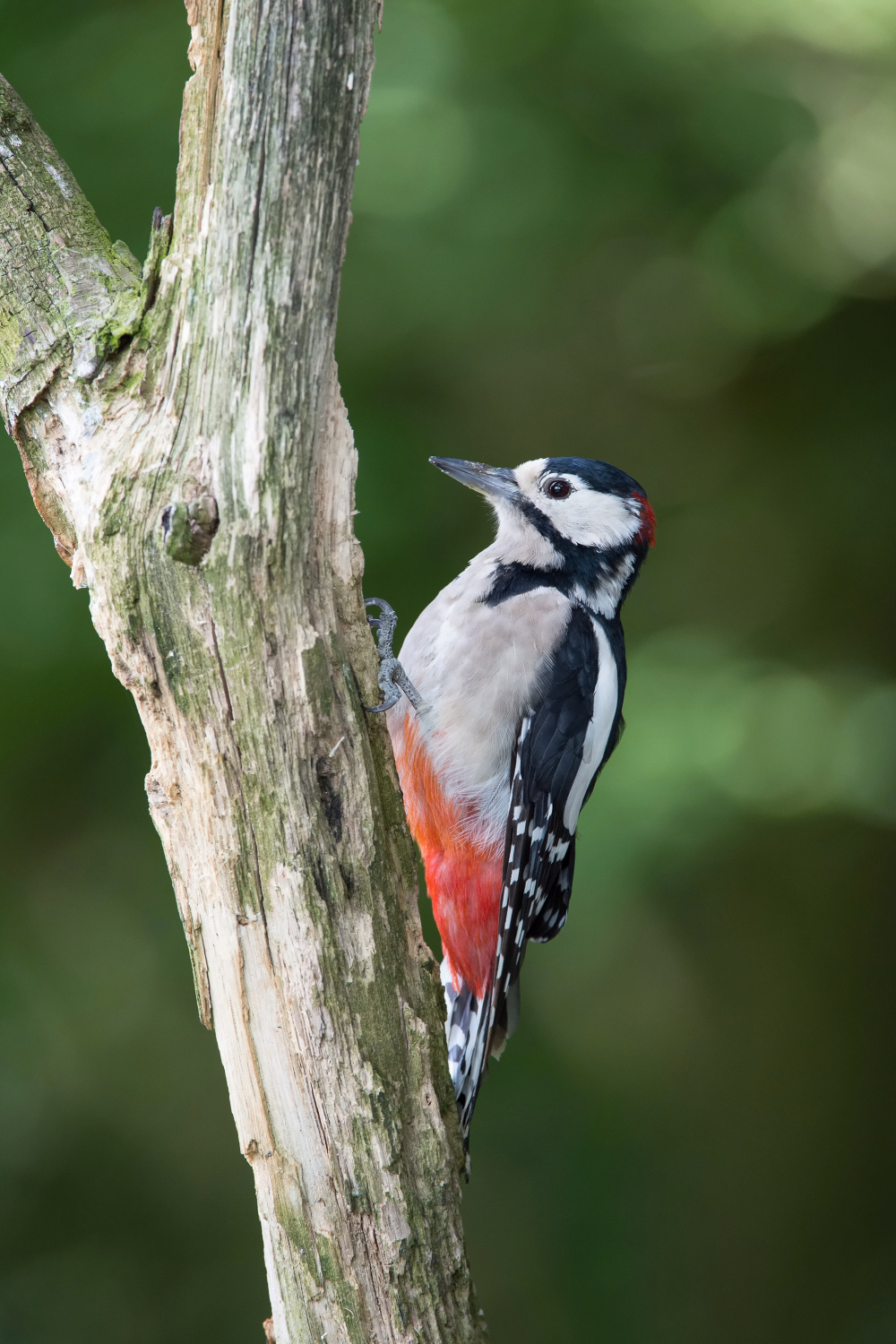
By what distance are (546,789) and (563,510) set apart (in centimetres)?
69

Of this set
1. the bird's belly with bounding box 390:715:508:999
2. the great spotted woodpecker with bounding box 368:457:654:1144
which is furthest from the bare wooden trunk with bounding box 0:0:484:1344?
the bird's belly with bounding box 390:715:508:999

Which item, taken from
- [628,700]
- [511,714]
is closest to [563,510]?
[511,714]

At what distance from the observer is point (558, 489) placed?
104 inches

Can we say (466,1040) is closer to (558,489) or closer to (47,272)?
(558,489)

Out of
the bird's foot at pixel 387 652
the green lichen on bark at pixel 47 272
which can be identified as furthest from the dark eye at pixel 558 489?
the green lichen on bark at pixel 47 272

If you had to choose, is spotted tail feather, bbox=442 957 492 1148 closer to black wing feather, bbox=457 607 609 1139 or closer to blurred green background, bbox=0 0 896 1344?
black wing feather, bbox=457 607 609 1139

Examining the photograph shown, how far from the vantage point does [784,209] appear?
10.8ft

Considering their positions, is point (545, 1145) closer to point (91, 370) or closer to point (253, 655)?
point (253, 655)

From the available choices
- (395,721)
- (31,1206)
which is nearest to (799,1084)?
(395,721)

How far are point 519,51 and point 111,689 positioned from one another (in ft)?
7.44

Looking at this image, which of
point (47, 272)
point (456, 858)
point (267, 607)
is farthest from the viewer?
point (456, 858)

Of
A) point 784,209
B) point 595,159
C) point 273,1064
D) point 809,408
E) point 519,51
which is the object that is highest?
point 519,51

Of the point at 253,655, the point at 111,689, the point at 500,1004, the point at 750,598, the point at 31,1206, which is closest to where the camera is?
the point at 253,655

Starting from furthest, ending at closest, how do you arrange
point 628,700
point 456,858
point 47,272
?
point 628,700 → point 456,858 → point 47,272
